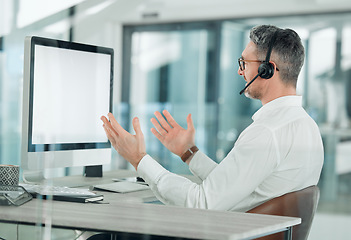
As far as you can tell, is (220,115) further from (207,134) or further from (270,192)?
(270,192)

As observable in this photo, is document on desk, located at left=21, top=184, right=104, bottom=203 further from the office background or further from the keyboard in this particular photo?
the office background

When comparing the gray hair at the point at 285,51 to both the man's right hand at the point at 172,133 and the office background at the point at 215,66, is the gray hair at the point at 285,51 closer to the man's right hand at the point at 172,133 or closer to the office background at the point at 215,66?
the man's right hand at the point at 172,133

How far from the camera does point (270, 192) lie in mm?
→ 1670

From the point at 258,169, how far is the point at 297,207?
0.15 m

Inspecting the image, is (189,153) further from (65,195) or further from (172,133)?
(65,195)

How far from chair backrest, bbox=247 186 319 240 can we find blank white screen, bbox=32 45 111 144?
79cm

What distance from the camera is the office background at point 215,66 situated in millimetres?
3699

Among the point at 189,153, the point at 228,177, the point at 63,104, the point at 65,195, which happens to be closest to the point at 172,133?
the point at 189,153

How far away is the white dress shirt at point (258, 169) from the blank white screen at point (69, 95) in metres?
0.47

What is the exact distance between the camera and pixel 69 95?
2076 mm

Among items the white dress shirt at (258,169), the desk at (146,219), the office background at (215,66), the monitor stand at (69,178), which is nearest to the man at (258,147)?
the white dress shirt at (258,169)

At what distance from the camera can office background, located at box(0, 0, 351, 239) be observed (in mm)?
3699

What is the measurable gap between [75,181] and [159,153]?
141 centimetres

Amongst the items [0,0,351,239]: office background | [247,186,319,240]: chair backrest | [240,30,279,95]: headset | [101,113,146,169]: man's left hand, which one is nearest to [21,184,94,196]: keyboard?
[101,113,146,169]: man's left hand
